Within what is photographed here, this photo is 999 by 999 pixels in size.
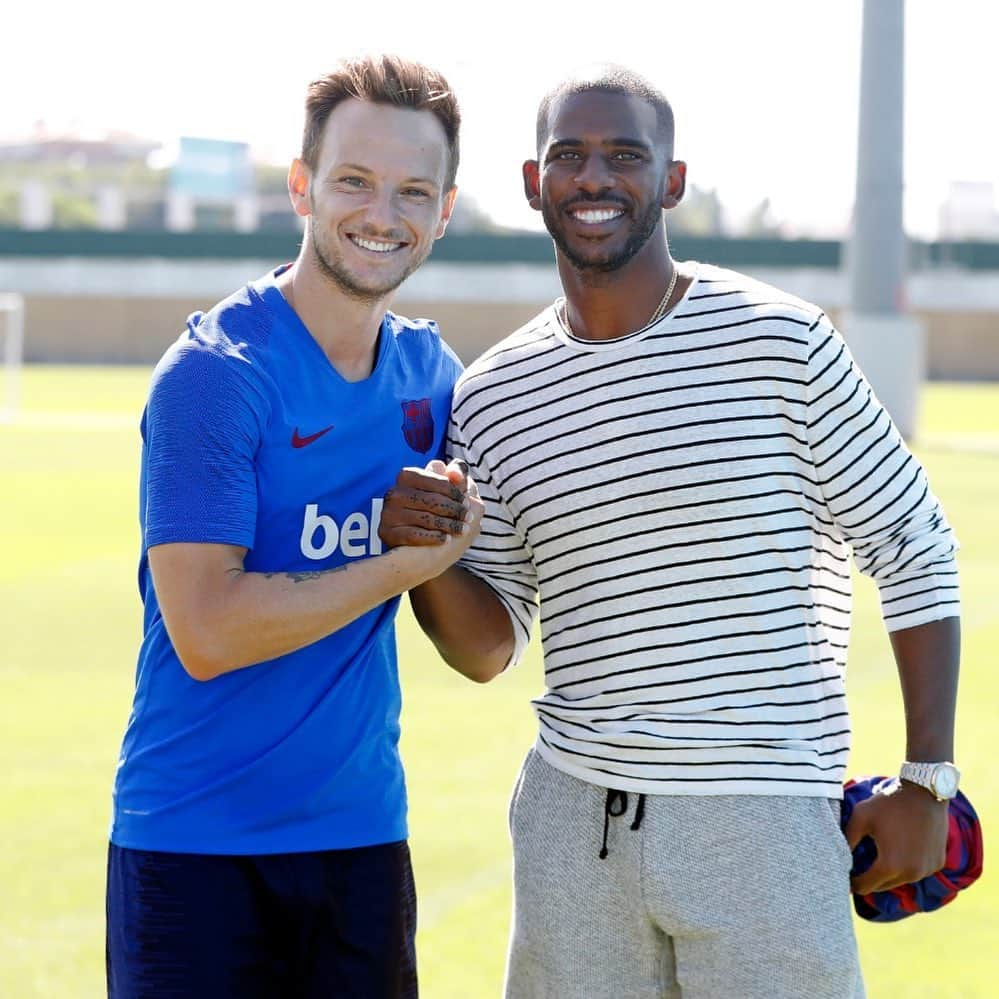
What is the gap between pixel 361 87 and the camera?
3.16m

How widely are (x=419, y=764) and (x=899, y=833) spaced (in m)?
4.33

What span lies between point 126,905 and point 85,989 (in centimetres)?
204

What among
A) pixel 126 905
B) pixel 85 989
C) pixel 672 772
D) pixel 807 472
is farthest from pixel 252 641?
pixel 85 989

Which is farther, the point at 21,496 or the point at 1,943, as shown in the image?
the point at 21,496

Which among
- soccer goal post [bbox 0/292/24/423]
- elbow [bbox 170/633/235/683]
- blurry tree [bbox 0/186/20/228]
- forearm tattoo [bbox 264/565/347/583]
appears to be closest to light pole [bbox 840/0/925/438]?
soccer goal post [bbox 0/292/24/423]

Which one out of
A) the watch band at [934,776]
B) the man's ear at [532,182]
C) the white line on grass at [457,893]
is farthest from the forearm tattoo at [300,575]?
the white line on grass at [457,893]

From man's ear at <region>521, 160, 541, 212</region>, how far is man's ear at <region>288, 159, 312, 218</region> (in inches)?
15.7

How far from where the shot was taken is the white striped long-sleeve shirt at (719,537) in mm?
2992

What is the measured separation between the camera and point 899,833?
3.02m

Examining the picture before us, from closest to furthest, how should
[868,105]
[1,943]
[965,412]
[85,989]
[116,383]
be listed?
[85,989]
[1,943]
[868,105]
[965,412]
[116,383]

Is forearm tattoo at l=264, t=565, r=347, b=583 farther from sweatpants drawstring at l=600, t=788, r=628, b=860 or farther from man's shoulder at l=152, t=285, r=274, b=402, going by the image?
sweatpants drawstring at l=600, t=788, r=628, b=860

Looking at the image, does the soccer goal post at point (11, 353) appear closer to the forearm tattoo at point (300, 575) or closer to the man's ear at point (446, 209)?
the man's ear at point (446, 209)

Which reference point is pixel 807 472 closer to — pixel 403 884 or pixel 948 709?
pixel 948 709

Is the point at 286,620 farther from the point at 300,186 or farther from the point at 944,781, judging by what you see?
the point at 944,781
